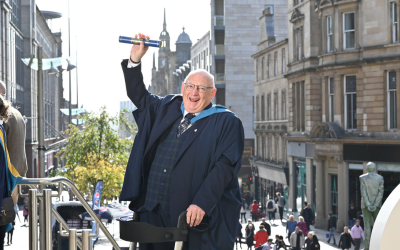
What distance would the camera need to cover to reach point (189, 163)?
479cm

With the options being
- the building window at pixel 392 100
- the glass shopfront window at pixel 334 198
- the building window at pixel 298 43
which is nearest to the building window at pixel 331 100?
the glass shopfront window at pixel 334 198

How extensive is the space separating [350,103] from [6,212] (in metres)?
29.1

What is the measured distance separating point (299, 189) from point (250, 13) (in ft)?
Result: 93.4

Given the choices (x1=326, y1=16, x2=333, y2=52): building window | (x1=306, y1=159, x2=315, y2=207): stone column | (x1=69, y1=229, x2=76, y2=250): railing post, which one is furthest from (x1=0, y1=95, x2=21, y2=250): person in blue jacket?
(x1=306, y1=159, x2=315, y2=207): stone column

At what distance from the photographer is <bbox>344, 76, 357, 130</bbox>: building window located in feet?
104

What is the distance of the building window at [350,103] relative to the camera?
104ft

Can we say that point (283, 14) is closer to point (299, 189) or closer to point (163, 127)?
point (299, 189)

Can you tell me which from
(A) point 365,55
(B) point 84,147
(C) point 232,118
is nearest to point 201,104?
(C) point 232,118

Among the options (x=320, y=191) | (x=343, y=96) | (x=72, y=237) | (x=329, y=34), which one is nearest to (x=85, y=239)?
(x=72, y=237)

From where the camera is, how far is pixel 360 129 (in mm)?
31031

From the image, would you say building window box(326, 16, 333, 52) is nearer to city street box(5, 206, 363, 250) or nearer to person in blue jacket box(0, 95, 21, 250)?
city street box(5, 206, 363, 250)

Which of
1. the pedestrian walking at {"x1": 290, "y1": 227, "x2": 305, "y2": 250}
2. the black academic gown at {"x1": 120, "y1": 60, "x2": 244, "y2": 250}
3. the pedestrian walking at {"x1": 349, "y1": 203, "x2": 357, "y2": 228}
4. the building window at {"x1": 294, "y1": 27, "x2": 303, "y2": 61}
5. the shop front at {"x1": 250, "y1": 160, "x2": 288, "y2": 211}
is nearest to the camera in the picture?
the black academic gown at {"x1": 120, "y1": 60, "x2": 244, "y2": 250}

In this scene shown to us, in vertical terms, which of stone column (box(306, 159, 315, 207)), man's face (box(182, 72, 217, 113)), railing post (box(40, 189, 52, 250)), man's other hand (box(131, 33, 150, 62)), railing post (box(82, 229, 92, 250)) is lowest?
stone column (box(306, 159, 315, 207))

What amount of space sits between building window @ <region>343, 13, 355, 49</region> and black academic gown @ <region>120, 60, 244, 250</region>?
2824 cm
